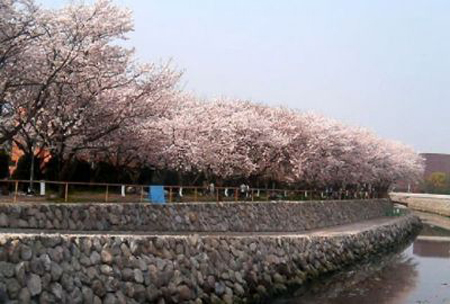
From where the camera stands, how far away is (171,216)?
2186 cm

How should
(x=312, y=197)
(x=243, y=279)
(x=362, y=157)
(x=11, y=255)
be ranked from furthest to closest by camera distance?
1. (x=362, y=157)
2. (x=312, y=197)
3. (x=243, y=279)
4. (x=11, y=255)

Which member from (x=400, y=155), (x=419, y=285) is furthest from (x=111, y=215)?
(x=400, y=155)

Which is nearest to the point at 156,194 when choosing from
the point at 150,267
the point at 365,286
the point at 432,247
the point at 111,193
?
the point at 111,193

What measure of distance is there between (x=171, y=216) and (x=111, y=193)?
6.23m

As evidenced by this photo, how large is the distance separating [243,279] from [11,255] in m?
8.34

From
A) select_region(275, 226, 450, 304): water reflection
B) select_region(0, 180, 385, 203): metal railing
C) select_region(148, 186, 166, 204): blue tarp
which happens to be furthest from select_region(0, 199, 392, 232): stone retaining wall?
select_region(275, 226, 450, 304): water reflection

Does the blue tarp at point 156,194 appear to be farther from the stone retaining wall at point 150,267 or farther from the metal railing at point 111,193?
the stone retaining wall at point 150,267

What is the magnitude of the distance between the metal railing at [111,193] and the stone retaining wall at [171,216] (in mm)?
1906

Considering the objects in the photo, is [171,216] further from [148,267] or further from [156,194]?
[148,267]

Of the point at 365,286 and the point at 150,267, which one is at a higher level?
the point at 150,267

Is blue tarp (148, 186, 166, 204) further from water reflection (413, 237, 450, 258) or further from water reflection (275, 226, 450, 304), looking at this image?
water reflection (413, 237, 450, 258)

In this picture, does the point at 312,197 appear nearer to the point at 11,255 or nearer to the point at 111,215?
the point at 111,215

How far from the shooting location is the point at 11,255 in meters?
11.1

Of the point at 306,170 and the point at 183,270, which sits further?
the point at 306,170
